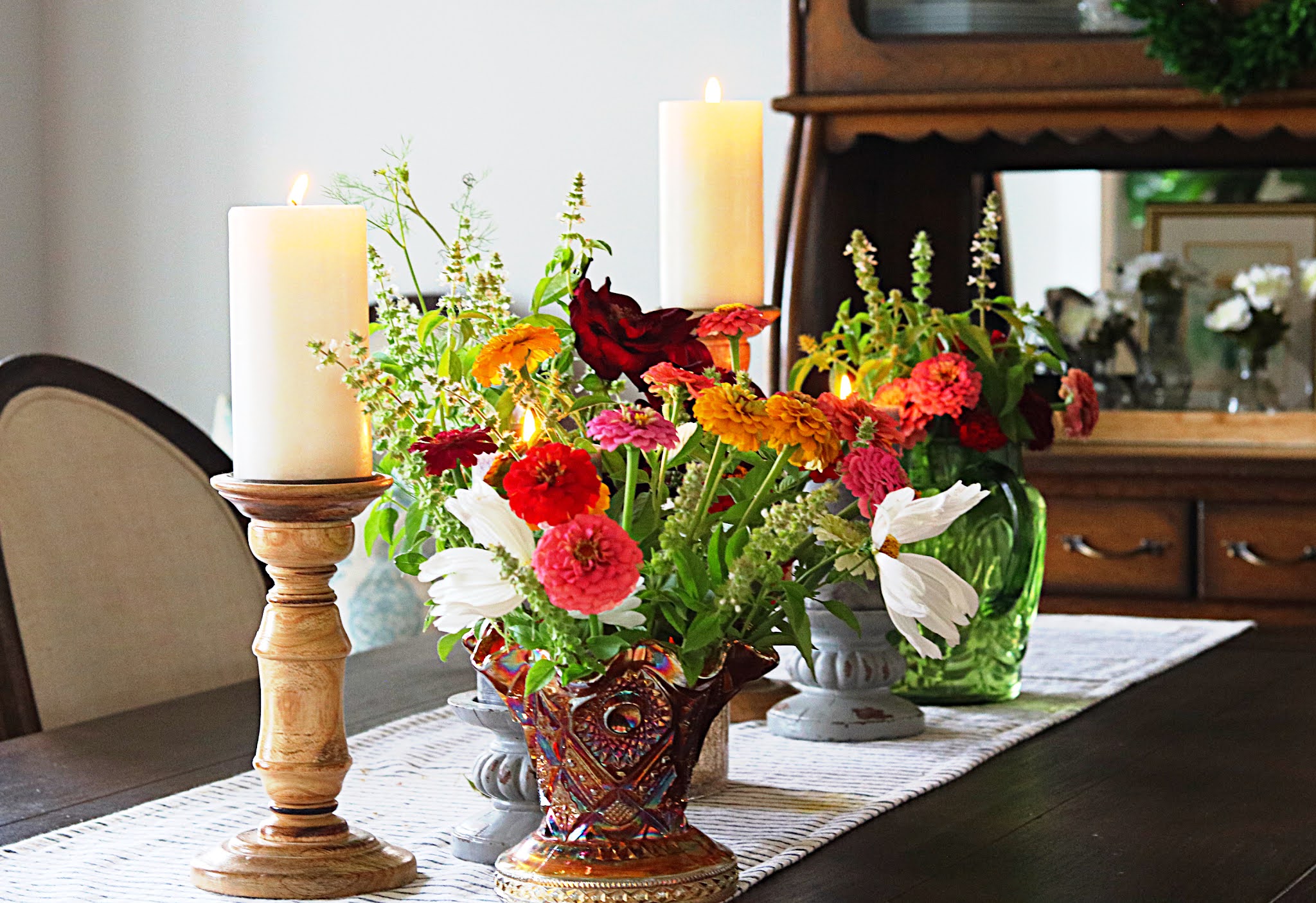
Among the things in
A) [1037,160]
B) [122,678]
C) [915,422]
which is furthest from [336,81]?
[915,422]

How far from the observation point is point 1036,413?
1.25 m

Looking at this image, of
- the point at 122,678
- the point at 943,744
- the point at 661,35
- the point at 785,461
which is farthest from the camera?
the point at 661,35

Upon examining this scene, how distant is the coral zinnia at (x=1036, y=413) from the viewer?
1245 millimetres

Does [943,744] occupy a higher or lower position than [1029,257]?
lower

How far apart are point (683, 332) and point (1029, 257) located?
222 centimetres

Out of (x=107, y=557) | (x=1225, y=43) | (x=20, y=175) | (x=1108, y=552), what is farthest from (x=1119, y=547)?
(x=20, y=175)

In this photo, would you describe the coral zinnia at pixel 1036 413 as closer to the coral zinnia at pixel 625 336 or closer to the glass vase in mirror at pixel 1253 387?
the coral zinnia at pixel 625 336

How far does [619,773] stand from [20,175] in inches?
122

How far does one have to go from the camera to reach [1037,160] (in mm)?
2799

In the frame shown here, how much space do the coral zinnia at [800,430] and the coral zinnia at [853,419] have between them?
0.03m

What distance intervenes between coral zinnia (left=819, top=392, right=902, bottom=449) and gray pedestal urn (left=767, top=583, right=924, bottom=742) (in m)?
0.32

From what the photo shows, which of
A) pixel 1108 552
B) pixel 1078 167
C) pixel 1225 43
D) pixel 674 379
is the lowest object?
pixel 1108 552

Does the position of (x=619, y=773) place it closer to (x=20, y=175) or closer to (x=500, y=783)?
(x=500, y=783)

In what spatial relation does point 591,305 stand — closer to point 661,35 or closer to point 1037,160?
point 1037,160
